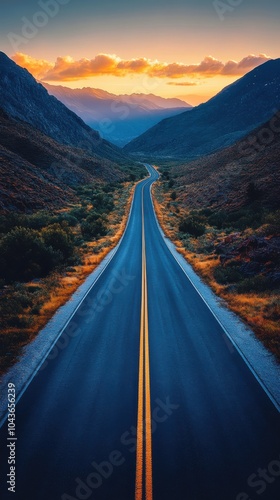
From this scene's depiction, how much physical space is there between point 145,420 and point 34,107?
334 ft

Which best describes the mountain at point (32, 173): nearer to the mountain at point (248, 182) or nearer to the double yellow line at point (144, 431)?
the mountain at point (248, 182)

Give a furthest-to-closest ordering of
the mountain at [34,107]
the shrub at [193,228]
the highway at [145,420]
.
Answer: the mountain at [34,107], the shrub at [193,228], the highway at [145,420]

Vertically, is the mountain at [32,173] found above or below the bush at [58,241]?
above

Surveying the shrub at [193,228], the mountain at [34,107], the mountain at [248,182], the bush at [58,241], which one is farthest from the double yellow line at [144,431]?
the mountain at [34,107]

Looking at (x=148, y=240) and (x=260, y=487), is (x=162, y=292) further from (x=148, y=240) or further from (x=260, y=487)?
(x=148, y=240)

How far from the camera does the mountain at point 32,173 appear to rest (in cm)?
3507

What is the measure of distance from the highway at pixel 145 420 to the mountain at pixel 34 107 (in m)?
77.0

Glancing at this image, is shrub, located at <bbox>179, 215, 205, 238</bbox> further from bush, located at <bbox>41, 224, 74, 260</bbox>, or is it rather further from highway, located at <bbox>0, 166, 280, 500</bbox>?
highway, located at <bbox>0, 166, 280, 500</bbox>

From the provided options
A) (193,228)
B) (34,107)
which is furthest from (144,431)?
(34,107)

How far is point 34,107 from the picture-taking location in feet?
293

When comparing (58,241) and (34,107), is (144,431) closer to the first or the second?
(58,241)

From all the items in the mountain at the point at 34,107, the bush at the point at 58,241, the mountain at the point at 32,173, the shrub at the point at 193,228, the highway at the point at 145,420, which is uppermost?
the mountain at the point at 34,107

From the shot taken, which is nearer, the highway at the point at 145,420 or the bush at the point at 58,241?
the highway at the point at 145,420

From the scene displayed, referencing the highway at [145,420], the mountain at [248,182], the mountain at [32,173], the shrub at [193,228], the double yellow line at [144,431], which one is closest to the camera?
the double yellow line at [144,431]
